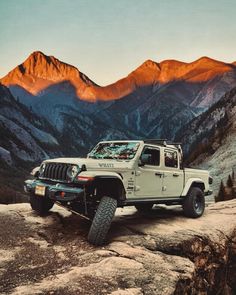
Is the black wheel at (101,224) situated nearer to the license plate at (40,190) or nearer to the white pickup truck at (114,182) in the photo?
the white pickup truck at (114,182)

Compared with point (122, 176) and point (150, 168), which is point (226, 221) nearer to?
point (150, 168)

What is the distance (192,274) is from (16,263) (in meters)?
3.29

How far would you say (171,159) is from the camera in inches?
385

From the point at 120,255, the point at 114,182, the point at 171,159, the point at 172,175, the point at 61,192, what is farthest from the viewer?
the point at 171,159

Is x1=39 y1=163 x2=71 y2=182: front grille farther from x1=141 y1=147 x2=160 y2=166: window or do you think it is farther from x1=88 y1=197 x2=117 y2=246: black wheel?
x1=141 y1=147 x2=160 y2=166: window

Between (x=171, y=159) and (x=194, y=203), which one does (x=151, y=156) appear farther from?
(x=194, y=203)

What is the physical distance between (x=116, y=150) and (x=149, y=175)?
1082 mm

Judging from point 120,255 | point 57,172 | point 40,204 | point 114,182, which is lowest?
point 120,255

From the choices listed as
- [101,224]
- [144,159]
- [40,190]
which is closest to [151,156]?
[144,159]

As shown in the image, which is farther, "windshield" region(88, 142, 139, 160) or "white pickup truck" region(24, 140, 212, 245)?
"windshield" region(88, 142, 139, 160)

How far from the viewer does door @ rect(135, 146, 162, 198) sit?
8277 mm

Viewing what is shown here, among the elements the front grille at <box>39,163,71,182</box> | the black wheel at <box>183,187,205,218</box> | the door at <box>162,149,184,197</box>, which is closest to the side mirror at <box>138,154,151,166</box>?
the door at <box>162,149,184,197</box>

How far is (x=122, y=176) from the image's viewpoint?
25.7ft

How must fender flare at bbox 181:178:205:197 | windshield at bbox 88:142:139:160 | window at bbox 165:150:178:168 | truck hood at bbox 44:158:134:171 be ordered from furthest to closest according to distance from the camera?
fender flare at bbox 181:178:205:197 < window at bbox 165:150:178:168 < windshield at bbox 88:142:139:160 < truck hood at bbox 44:158:134:171
